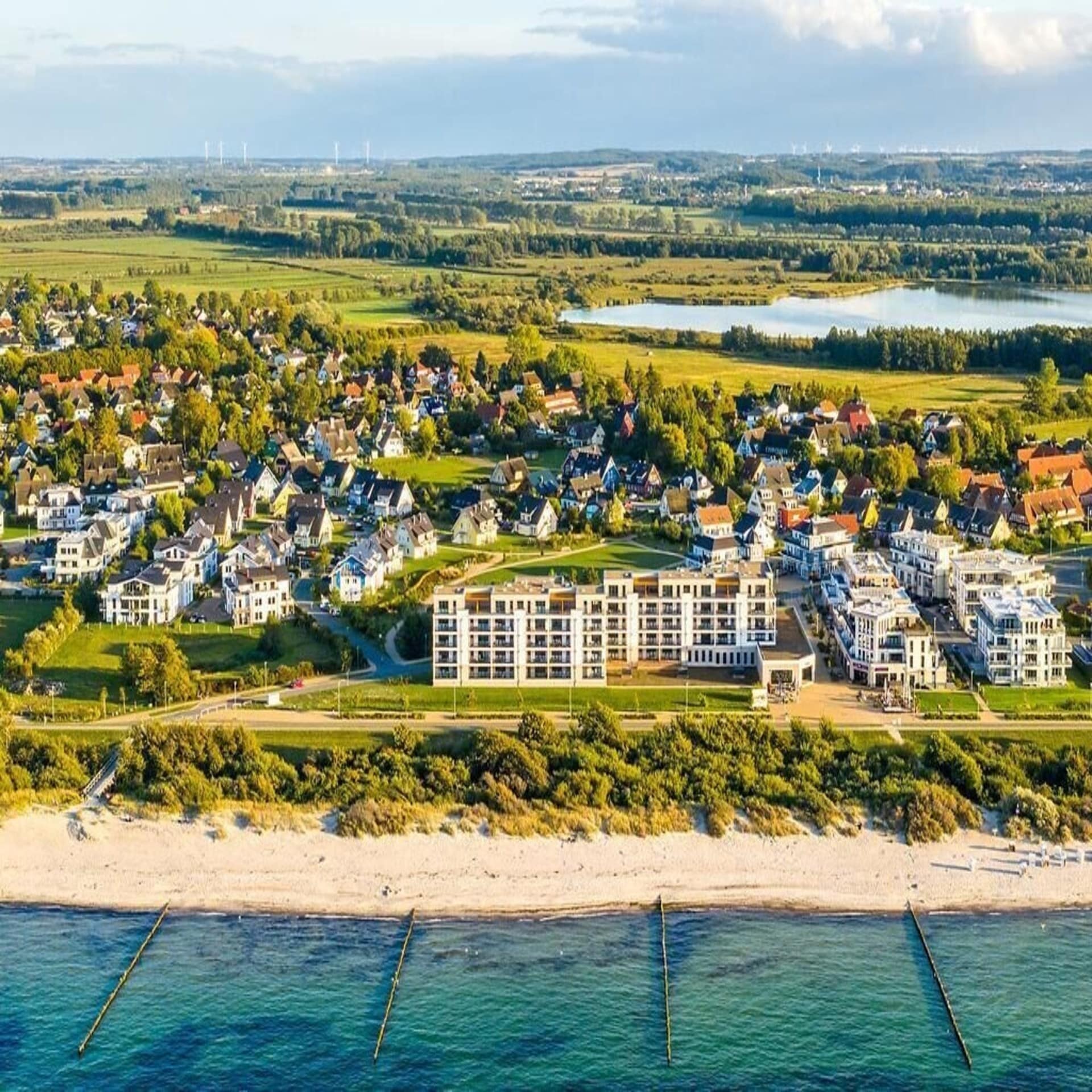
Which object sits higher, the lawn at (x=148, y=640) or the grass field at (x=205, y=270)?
the grass field at (x=205, y=270)

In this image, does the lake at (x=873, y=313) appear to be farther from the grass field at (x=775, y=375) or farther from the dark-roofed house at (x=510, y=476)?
the dark-roofed house at (x=510, y=476)

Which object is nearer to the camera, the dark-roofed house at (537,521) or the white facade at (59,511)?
the dark-roofed house at (537,521)

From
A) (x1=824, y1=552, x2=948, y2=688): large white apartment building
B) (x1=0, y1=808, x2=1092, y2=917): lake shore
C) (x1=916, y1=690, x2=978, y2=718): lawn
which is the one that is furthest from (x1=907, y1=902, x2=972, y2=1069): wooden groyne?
(x1=824, y1=552, x2=948, y2=688): large white apartment building

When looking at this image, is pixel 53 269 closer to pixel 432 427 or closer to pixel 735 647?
pixel 432 427

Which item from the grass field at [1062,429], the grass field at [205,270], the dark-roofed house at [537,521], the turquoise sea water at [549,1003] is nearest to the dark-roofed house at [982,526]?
the dark-roofed house at [537,521]

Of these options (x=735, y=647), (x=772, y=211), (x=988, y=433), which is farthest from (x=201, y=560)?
(x=772, y=211)

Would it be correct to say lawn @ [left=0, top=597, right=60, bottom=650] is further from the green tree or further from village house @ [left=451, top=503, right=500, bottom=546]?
village house @ [left=451, top=503, right=500, bottom=546]
